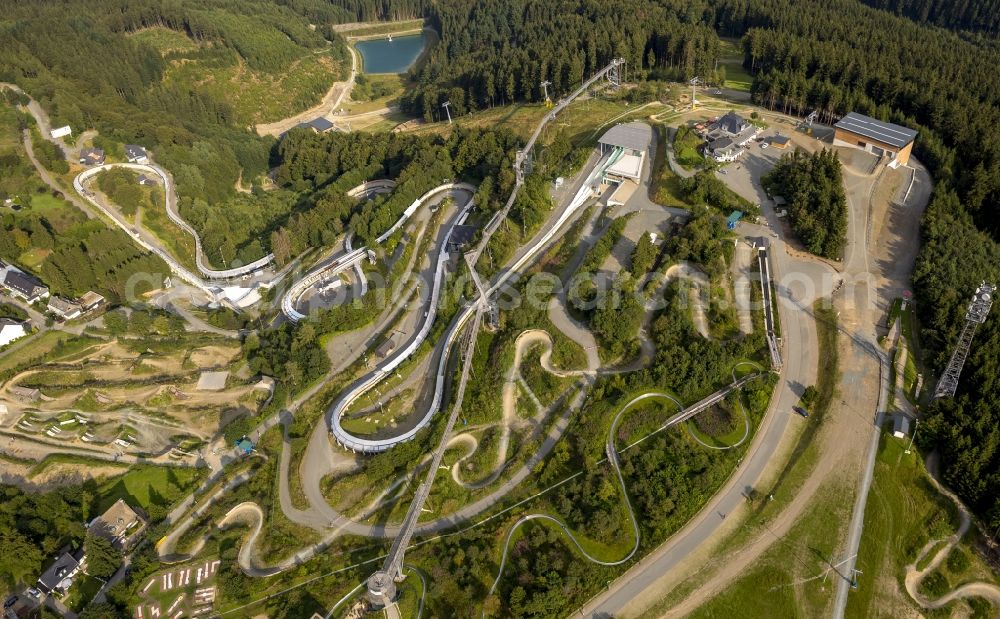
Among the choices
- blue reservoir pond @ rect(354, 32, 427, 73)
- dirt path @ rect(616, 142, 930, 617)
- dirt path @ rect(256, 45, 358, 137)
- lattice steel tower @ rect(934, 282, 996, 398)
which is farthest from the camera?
blue reservoir pond @ rect(354, 32, 427, 73)

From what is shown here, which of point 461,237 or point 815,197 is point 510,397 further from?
point 815,197

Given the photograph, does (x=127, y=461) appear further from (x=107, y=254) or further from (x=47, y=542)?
(x=107, y=254)

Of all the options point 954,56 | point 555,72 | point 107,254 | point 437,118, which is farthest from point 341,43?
point 954,56

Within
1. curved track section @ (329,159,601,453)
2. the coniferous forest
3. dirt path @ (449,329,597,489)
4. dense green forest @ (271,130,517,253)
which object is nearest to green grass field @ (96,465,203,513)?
curved track section @ (329,159,601,453)

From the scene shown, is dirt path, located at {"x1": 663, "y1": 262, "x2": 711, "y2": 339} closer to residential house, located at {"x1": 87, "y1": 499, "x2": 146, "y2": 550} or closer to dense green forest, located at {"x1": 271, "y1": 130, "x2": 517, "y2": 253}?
dense green forest, located at {"x1": 271, "y1": 130, "x2": 517, "y2": 253}

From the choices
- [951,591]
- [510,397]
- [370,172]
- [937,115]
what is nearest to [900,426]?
[951,591]

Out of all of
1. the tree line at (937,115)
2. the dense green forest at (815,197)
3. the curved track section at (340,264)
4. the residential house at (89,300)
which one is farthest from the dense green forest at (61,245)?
the tree line at (937,115)
